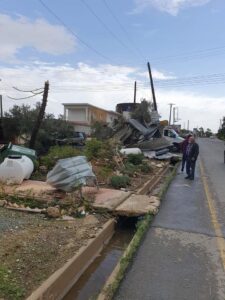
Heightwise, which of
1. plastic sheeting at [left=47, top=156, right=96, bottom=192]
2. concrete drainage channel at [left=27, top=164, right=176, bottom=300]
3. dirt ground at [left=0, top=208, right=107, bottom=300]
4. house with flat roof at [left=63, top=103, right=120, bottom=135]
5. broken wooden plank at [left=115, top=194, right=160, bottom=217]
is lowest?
concrete drainage channel at [left=27, top=164, right=176, bottom=300]

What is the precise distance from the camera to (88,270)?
6.57 meters

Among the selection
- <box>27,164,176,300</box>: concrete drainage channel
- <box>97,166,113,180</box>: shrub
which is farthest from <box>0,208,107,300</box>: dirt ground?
<box>97,166,113,180</box>: shrub

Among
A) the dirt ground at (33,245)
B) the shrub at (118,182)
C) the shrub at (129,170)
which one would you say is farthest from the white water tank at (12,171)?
the shrub at (129,170)

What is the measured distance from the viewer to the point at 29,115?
3450 centimetres

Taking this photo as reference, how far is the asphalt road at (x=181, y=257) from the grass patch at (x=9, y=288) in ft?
4.18

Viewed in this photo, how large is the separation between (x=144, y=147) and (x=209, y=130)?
159 metres

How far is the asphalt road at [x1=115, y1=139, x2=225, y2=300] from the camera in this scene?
5.48 m

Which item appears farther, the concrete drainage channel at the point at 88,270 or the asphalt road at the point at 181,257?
the asphalt road at the point at 181,257

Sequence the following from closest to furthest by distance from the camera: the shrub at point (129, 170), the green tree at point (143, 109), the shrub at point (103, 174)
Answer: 1. the shrub at point (103, 174)
2. the shrub at point (129, 170)
3. the green tree at point (143, 109)

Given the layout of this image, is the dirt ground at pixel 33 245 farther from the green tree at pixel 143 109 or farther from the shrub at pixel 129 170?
the green tree at pixel 143 109

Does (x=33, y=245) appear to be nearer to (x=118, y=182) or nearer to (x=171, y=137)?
(x=118, y=182)

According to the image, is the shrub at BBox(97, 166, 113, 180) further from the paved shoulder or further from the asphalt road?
the paved shoulder

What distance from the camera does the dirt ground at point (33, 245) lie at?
16.4 ft

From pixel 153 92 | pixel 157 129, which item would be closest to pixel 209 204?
pixel 157 129
